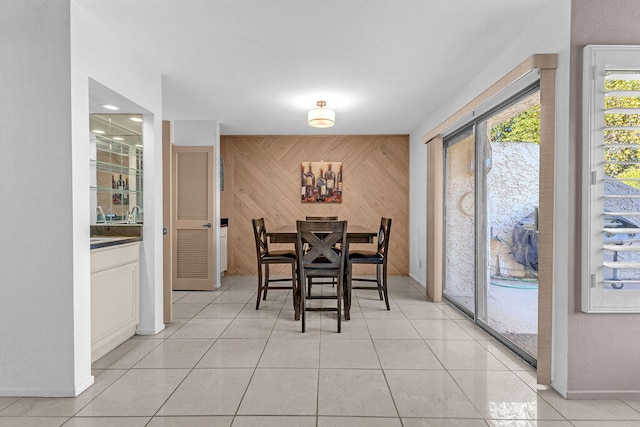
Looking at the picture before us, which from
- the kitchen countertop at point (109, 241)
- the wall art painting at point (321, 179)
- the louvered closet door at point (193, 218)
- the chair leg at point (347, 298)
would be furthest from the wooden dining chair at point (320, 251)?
the wall art painting at point (321, 179)

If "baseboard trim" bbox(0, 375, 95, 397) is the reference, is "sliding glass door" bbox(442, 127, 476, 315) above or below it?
above

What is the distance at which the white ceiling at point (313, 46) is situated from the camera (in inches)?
92.5

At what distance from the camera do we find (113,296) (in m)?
2.87

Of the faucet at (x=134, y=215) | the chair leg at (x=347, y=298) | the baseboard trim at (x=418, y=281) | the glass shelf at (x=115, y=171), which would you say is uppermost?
the glass shelf at (x=115, y=171)

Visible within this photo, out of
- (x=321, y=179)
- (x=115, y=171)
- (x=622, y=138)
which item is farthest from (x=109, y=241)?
(x=321, y=179)

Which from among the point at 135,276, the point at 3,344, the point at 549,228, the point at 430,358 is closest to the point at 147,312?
the point at 135,276

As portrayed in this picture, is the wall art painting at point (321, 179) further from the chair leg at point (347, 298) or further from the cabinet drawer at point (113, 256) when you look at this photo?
the cabinet drawer at point (113, 256)

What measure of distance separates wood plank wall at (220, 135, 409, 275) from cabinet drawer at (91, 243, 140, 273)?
315 centimetres

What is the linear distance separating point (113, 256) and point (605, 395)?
3.36m

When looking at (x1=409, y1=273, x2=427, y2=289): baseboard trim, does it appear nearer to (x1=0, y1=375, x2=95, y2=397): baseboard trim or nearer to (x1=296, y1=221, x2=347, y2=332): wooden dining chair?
(x1=296, y1=221, x2=347, y2=332): wooden dining chair

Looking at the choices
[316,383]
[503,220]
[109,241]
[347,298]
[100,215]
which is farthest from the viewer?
[347,298]

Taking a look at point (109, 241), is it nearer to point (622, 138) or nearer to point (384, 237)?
point (384, 237)

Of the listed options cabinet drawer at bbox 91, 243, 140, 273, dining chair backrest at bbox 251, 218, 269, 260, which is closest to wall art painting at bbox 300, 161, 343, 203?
dining chair backrest at bbox 251, 218, 269, 260

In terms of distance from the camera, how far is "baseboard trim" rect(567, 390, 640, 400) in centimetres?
215
